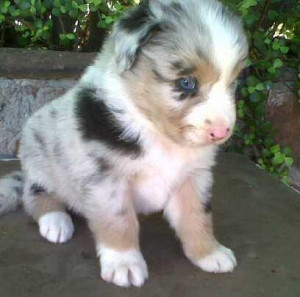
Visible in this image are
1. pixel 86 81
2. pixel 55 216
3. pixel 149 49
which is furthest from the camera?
pixel 55 216

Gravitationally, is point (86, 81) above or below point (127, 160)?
above

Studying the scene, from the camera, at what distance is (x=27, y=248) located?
284 cm

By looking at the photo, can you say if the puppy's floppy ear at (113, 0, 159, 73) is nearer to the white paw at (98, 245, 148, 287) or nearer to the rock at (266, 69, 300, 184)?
the white paw at (98, 245, 148, 287)

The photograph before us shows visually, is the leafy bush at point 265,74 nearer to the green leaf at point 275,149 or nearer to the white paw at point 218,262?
the green leaf at point 275,149

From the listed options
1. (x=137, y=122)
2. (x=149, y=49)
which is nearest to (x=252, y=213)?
(x=137, y=122)

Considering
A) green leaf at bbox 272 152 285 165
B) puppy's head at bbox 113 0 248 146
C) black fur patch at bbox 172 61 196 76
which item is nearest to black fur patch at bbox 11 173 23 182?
puppy's head at bbox 113 0 248 146

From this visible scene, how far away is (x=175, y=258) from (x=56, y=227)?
2.04ft

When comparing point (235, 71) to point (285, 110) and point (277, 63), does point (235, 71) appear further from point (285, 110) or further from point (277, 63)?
point (285, 110)

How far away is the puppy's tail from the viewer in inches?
127

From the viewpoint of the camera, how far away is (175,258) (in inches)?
111

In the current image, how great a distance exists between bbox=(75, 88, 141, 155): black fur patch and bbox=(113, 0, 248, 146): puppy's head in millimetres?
165

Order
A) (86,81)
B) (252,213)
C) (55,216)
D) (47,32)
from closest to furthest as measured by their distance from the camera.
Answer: (86,81), (55,216), (252,213), (47,32)

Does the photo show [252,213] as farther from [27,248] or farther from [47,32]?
[47,32]

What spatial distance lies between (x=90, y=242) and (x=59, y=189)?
319mm
